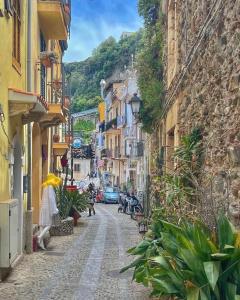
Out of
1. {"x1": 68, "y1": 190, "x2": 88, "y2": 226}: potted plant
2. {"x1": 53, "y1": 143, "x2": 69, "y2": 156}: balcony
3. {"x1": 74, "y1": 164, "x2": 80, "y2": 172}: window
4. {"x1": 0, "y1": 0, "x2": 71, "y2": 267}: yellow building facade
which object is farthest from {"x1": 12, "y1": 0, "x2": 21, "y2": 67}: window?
{"x1": 74, "y1": 164, "x2": 80, "y2": 172}: window

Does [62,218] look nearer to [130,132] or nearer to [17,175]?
[17,175]

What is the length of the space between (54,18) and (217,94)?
8.35 meters

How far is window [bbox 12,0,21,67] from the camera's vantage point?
1090cm

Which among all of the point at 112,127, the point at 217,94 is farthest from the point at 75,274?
the point at 112,127

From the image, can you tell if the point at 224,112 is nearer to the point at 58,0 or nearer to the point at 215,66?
the point at 215,66

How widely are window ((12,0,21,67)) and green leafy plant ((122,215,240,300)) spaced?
19.8 feet

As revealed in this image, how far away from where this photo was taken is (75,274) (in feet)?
31.5

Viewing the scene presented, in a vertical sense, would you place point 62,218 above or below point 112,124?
below

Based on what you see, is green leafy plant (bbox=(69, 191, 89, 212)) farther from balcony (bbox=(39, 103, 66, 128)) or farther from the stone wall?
the stone wall

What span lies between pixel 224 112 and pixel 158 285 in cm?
270

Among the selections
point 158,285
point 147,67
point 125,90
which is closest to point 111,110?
point 125,90

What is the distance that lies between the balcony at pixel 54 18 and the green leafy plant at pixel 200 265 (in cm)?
992

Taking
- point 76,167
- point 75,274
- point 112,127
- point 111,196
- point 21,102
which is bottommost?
point 111,196

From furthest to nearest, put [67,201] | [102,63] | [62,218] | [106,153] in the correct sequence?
[102,63] < [106,153] < [67,201] < [62,218]
